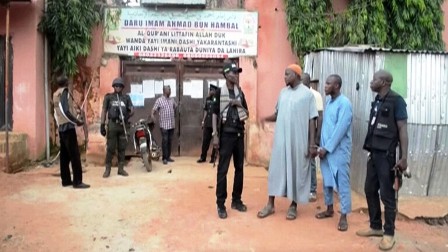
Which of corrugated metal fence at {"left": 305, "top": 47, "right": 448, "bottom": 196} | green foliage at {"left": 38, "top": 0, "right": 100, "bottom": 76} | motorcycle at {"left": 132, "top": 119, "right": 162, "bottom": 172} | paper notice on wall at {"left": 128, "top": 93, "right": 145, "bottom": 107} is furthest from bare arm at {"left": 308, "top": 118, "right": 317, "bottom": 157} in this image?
green foliage at {"left": 38, "top": 0, "right": 100, "bottom": 76}

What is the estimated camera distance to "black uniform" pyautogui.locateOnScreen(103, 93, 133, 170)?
8703 millimetres

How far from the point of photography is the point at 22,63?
970 centimetres

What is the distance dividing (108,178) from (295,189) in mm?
3867

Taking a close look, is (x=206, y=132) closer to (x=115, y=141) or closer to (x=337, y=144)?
(x=115, y=141)

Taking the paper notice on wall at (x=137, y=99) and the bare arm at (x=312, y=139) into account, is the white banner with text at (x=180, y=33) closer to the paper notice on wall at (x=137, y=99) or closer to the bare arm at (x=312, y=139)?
the paper notice on wall at (x=137, y=99)

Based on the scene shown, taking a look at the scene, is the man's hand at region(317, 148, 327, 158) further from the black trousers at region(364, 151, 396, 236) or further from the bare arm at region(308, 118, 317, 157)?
the black trousers at region(364, 151, 396, 236)

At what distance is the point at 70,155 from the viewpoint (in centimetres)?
767

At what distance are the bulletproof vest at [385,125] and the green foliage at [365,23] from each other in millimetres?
5089

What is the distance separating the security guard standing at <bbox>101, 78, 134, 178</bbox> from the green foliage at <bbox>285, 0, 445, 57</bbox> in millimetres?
3838

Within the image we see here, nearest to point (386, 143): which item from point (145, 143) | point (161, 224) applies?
point (161, 224)

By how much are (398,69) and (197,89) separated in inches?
192

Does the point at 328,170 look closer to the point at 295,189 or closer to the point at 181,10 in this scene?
the point at 295,189

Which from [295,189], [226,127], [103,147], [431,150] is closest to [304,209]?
[295,189]

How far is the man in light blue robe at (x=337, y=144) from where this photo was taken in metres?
5.89
